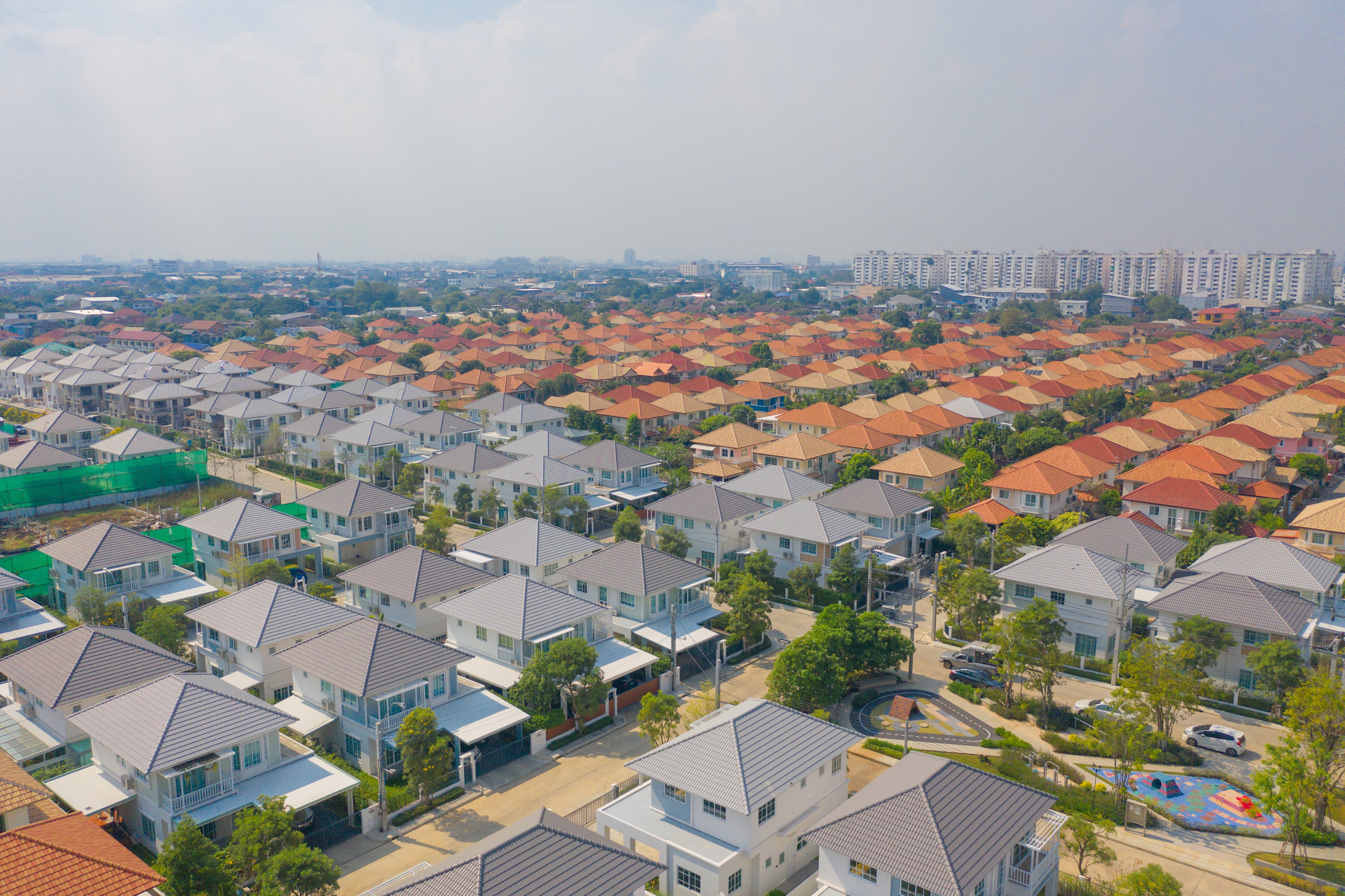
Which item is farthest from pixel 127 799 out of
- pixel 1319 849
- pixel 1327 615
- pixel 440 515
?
pixel 1327 615

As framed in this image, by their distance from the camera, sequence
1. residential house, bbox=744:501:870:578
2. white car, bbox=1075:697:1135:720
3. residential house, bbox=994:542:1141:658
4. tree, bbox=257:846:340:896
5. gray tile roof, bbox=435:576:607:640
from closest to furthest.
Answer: tree, bbox=257:846:340:896
white car, bbox=1075:697:1135:720
gray tile roof, bbox=435:576:607:640
residential house, bbox=994:542:1141:658
residential house, bbox=744:501:870:578

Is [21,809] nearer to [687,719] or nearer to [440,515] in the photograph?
[687,719]

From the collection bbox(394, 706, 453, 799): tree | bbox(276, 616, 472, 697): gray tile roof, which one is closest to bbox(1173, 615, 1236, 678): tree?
bbox(394, 706, 453, 799): tree

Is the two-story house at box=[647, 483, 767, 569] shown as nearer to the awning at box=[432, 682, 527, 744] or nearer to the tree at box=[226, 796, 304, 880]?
the awning at box=[432, 682, 527, 744]

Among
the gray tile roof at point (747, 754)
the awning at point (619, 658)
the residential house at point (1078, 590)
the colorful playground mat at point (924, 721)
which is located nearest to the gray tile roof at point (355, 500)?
the awning at point (619, 658)

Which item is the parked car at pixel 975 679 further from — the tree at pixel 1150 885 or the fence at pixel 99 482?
the fence at pixel 99 482

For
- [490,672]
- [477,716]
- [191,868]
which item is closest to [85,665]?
[191,868]
